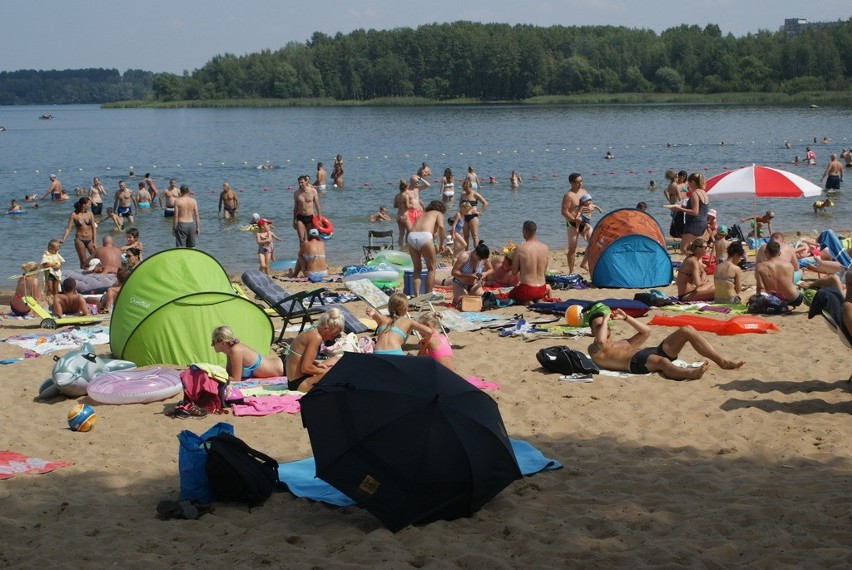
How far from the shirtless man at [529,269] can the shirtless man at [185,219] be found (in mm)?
6495

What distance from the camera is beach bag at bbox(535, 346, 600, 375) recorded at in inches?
338

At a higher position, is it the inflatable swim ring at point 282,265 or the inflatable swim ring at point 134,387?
the inflatable swim ring at point 134,387

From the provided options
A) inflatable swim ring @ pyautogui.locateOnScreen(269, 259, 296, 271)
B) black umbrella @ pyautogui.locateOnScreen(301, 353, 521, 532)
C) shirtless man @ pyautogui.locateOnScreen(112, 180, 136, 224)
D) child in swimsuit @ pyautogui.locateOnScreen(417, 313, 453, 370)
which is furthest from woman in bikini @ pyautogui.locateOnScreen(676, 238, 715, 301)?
shirtless man @ pyautogui.locateOnScreen(112, 180, 136, 224)

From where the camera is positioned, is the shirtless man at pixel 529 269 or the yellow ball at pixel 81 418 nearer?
the yellow ball at pixel 81 418

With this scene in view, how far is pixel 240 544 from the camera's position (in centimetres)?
516

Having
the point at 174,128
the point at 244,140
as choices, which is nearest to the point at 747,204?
the point at 244,140

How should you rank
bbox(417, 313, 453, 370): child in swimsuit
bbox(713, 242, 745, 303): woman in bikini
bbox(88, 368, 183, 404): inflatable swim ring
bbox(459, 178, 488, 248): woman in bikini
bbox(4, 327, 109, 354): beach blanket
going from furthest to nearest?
bbox(459, 178, 488, 248): woman in bikini, bbox(713, 242, 745, 303): woman in bikini, bbox(4, 327, 109, 354): beach blanket, bbox(417, 313, 453, 370): child in swimsuit, bbox(88, 368, 183, 404): inflatable swim ring

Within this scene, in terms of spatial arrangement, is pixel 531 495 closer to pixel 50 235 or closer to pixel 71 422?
pixel 71 422

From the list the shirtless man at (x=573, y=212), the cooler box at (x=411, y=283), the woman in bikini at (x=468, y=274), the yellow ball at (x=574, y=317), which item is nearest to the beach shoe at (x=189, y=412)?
the yellow ball at (x=574, y=317)

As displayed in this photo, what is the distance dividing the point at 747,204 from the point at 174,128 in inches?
2415

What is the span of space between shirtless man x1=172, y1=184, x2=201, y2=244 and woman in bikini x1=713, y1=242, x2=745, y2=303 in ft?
27.7

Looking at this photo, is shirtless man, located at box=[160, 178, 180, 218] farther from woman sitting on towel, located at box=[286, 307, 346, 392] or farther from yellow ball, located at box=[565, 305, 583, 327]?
woman sitting on towel, located at box=[286, 307, 346, 392]

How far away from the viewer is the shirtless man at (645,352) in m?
8.33

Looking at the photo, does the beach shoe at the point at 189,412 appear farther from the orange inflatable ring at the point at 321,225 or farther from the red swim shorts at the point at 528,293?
the orange inflatable ring at the point at 321,225
